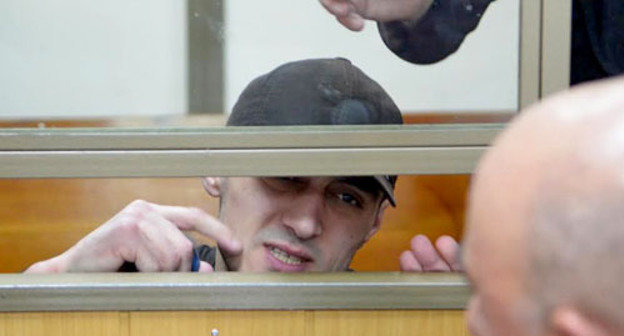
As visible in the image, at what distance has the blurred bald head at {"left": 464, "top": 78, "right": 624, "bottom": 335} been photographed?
3.02 feet

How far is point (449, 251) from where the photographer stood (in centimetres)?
239

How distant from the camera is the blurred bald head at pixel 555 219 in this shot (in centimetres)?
92

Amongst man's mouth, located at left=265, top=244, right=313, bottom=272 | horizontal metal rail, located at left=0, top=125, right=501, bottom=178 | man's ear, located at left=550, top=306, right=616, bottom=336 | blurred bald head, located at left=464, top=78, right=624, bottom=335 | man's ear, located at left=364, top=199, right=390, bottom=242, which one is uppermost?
blurred bald head, located at left=464, top=78, right=624, bottom=335

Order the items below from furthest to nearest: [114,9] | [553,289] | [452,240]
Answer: [452,240]
[114,9]
[553,289]

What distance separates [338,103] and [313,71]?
0.09m

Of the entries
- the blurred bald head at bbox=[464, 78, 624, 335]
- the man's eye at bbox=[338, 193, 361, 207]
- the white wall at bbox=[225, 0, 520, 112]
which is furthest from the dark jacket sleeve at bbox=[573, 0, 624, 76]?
the blurred bald head at bbox=[464, 78, 624, 335]

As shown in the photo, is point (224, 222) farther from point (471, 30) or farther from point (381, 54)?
point (471, 30)

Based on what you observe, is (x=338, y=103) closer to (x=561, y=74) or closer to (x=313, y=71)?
(x=313, y=71)

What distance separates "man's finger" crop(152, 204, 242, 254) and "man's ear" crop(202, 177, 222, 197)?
1.9 inches

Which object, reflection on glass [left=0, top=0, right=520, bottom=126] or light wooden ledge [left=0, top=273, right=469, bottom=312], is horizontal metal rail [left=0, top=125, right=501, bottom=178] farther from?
light wooden ledge [left=0, top=273, right=469, bottom=312]

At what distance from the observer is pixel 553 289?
3.16ft

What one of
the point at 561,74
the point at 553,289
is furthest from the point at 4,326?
the point at 553,289

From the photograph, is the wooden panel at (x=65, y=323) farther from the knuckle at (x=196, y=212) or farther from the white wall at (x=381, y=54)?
the white wall at (x=381, y=54)

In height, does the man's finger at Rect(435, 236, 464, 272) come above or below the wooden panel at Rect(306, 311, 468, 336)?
above
